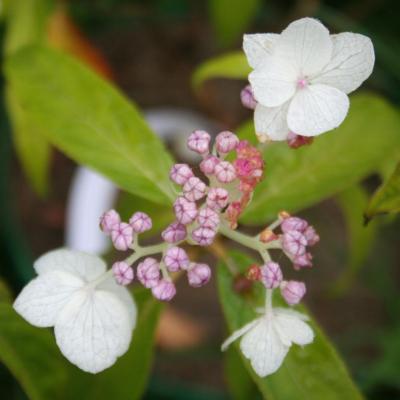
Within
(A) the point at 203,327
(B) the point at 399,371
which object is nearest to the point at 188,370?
(A) the point at 203,327

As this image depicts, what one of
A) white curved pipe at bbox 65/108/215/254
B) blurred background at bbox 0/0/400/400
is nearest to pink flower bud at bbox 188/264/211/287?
blurred background at bbox 0/0/400/400

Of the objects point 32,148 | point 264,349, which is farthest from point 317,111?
point 32,148

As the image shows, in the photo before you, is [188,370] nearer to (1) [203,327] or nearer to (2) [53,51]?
(1) [203,327]

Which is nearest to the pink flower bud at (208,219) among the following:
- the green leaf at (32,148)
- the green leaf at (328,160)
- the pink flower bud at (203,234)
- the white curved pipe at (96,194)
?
the pink flower bud at (203,234)

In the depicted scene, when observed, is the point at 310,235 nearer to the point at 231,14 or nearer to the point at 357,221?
the point at 357,221

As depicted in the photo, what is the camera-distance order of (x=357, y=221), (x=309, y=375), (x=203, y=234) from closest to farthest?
(x=203, y=234), (x=309, y=375), (x=357, y=221)

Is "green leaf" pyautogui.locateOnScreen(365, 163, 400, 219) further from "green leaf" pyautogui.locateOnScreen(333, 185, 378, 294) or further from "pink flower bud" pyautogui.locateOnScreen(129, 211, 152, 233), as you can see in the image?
"green leaf" pyautogui.locateOnScreen(333, 185, 378, 294)
